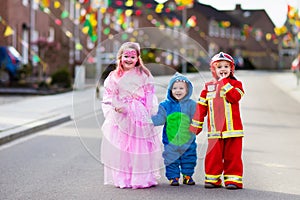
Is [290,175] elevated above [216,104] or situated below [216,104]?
below

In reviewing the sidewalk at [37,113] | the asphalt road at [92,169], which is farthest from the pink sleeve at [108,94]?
the sidewalk at [37,113]

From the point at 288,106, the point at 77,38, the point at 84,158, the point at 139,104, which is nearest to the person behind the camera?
the point at 139,104

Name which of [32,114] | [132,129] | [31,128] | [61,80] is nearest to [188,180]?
[132,129]

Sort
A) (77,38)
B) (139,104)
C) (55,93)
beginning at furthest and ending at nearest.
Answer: (77,38) < (55,93) < (139,104)

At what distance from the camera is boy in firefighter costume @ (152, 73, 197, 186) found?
22.4ft

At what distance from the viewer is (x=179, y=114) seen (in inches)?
270

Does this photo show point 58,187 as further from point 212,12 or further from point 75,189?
point 212,12

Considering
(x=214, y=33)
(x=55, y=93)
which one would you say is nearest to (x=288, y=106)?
(x=55, y=93)

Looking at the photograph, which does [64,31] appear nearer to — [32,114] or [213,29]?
[32,114]

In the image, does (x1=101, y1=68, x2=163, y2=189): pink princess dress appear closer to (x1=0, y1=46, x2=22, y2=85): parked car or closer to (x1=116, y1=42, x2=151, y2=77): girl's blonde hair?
(x1=116, y1=42, x2=151, y2=77): girl's blonde hair

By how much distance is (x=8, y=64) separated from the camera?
87.6 feet

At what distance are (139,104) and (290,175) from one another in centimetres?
234

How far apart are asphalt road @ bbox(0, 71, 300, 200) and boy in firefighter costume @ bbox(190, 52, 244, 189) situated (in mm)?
164

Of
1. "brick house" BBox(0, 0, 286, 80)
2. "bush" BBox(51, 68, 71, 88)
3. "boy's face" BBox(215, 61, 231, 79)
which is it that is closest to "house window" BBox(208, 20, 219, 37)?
"brick house" BBox(0, 0, 286, 80)
